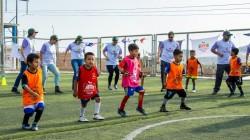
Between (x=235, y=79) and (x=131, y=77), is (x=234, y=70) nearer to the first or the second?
(x=235, y=79)

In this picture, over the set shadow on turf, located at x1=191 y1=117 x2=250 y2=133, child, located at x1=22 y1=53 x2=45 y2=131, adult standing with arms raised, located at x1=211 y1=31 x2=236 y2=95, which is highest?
adult standing with arms raised, located at x1=211 y1=31 x2=236 y2=95

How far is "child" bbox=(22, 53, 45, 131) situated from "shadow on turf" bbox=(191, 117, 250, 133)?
103 inches

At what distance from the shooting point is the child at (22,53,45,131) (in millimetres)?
8172

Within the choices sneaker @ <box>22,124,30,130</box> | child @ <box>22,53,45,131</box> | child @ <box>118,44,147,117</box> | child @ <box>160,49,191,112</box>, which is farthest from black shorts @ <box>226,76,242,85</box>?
sneaker @ <box>22,124,30,130</box>

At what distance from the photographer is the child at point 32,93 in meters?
8.17

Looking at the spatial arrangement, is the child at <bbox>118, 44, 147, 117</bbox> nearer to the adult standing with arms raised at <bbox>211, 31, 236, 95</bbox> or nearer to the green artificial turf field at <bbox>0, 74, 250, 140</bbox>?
the green artificial turf field at <bbox>0, 74, 250, 140</bbox>

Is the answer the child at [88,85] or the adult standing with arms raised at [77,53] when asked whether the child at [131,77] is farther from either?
the adult standing with arms raised at [77,53]

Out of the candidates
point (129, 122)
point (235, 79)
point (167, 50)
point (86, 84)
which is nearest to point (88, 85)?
point (86, 84)

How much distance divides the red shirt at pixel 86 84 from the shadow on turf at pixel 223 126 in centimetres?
228

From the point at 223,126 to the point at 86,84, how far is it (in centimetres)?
273

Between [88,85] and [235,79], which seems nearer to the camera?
[88,85]

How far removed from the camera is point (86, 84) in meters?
9.42

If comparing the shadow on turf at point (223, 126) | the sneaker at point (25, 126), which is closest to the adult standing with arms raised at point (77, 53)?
the shadow on turf at point (223, 126)

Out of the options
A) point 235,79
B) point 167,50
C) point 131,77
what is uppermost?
point 167,50
